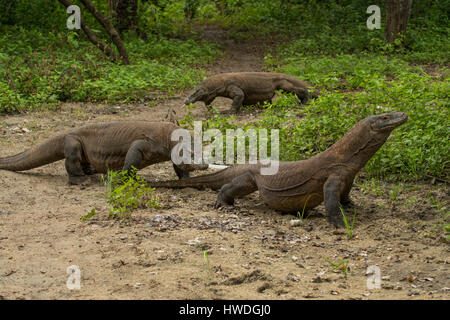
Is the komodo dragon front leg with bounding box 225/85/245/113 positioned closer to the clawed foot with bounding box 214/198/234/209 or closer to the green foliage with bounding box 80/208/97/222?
the clawed foot with bounding box 214/198/234/209

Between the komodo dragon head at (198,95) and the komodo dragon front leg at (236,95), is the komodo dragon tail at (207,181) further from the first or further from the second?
the komodo dragon front leg at (236,95)

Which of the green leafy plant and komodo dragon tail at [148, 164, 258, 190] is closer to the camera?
the green leafy plant

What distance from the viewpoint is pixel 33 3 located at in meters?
16.0

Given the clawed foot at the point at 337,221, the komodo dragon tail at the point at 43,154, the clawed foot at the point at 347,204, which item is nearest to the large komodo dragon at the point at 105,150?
the komodo dragon tail at the point at 43,154

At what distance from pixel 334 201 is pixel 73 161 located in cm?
295

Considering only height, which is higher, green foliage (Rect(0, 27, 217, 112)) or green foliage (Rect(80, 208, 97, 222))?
green foliage (Rect(0, 27, 217, 112))

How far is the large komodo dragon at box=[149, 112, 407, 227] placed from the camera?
5020 mm

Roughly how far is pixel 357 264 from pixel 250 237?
91cm

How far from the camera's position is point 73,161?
6.53 metres

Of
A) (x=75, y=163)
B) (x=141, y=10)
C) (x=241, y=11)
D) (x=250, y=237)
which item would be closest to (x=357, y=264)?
(x=250, y=237)

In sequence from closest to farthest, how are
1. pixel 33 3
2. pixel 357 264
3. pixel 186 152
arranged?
1. pixel 357 264
2. pixel 186 152
3. pixel 33 3

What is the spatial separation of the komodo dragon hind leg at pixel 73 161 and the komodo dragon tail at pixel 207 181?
0.81 m

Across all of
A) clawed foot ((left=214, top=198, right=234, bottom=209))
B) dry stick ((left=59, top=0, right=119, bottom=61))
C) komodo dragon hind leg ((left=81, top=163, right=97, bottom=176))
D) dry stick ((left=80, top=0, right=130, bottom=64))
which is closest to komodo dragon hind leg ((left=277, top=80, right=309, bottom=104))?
dry stick ((left=80, top=0, right=130, bottom=64))
